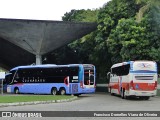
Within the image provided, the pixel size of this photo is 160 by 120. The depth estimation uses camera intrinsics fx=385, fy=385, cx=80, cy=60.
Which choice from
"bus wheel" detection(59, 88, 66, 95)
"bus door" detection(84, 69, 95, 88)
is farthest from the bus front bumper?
"bus wheel" detection(59, 88, 66, 95)

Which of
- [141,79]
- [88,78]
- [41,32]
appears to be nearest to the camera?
[141,79]

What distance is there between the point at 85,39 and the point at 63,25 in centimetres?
500

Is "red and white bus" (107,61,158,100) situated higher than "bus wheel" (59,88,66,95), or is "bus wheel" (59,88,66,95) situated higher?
"red and white bus" (107,61,158,100)

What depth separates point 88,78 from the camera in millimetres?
31422

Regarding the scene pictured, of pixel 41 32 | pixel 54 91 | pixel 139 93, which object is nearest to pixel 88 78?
pixel 54 91

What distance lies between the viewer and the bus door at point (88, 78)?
3123 cm

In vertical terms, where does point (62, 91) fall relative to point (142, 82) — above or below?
below

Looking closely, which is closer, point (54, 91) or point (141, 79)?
point (141, 79)

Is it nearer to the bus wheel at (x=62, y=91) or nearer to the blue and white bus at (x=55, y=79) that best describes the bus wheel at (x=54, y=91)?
the blue and white bus at (x=55, y=79)

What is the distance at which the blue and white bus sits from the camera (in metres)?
31.2

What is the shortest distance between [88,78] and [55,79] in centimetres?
307

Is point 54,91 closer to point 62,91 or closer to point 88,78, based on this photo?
point 62,91

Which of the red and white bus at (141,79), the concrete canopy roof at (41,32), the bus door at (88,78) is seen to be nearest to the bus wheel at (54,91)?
the bus door at (88,78)

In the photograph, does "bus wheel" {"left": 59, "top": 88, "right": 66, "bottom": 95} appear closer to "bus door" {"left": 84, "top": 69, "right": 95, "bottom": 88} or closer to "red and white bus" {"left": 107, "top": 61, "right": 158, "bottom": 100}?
"bus door" {"left": 84, "top": 69, "right": 95, "bottom": 88}
